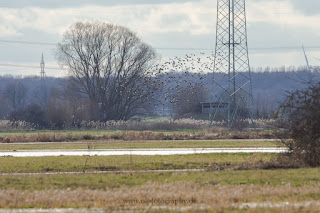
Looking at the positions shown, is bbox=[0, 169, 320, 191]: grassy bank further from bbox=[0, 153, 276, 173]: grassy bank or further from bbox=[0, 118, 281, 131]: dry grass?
bbox=[0, 118, 281, 131]: dry grass

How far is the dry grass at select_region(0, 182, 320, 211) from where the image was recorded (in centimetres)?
1400

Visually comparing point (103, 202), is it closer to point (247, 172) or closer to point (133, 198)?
point (133, 198)

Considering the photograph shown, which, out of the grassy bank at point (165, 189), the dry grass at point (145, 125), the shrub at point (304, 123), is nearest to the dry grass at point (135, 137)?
the dry grass at point (145, 125)

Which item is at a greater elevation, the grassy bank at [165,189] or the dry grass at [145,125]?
the grassy bank at [165,189]

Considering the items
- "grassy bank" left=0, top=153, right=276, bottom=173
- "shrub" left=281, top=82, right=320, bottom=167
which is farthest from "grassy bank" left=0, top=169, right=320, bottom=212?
"grassy bank" left=0, top=153, right=276, bottom=173

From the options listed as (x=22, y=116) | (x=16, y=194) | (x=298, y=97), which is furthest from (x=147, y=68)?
(x=16, y=194)

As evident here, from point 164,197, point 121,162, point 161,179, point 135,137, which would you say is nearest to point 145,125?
point 135,137

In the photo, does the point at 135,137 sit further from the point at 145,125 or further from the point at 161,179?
the point at 161,179

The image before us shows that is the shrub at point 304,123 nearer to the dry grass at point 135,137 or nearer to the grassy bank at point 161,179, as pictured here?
the grassy bank at point 161,179

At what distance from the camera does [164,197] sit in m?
14.9

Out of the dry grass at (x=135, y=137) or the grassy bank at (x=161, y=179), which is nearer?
→ the grassy bank at (x=161, y=179)

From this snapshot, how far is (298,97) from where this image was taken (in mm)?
24719

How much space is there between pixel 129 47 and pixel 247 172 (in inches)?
2522

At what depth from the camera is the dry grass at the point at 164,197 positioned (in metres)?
14.0
